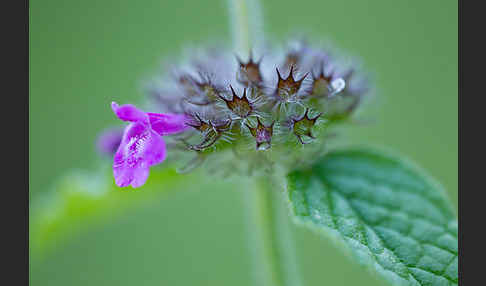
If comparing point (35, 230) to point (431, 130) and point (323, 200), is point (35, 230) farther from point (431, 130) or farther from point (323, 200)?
point (431, 130)

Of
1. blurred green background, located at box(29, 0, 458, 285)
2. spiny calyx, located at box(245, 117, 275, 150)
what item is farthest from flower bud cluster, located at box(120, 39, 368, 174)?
blurred green background, located at box(29, 0, 458, 285)

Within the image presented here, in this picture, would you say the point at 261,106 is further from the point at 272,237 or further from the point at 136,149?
the point at 272,237

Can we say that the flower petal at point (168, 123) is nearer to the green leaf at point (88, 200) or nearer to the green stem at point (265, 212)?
the green stem at point (265, 212)

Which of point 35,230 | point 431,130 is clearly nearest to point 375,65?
point 431,130

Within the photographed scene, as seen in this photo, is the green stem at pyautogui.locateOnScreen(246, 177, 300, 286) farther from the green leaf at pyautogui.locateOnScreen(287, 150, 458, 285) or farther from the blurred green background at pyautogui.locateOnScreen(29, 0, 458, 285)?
the blurred green background at pyautogui.locateOnScreen(29, 0, 458, 285)

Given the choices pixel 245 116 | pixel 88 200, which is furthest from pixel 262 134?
pixel 88 200
